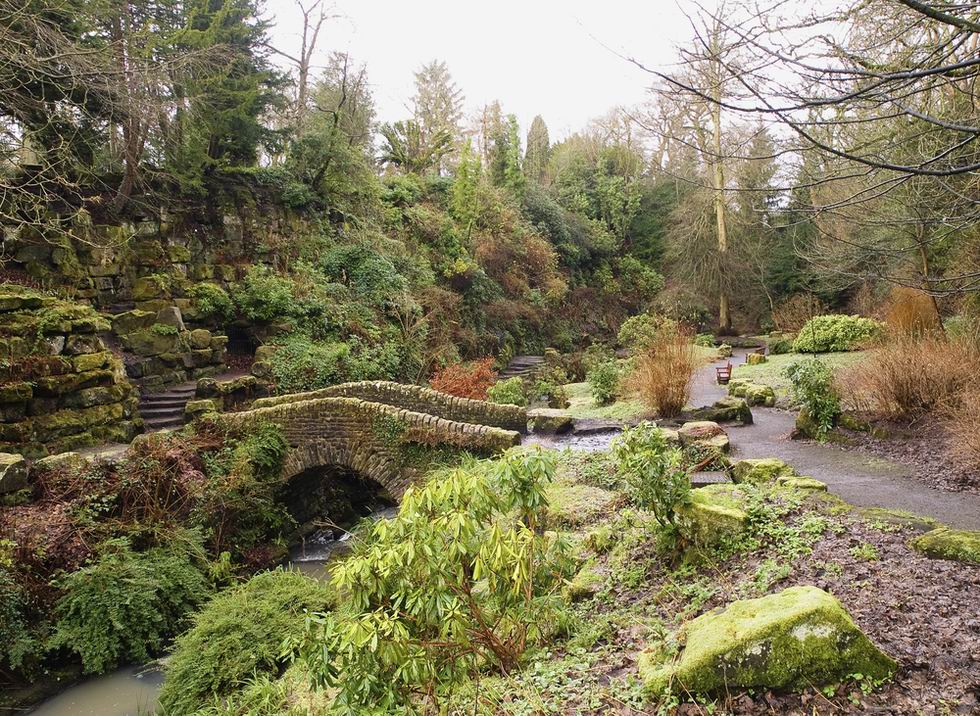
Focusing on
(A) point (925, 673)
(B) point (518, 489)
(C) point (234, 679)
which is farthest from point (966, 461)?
(C) point (234, 679)

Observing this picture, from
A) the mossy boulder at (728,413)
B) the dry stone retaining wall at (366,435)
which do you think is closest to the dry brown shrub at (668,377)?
the mossy boulder at (728,413)

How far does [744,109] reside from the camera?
7.88ft

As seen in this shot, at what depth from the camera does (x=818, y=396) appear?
757cm

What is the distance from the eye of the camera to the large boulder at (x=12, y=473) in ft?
24.0

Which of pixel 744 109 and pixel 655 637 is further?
pixel 655 637

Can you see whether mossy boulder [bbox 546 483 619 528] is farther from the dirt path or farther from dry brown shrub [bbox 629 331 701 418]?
dry brown shrub [bbox 629 331 701 418]

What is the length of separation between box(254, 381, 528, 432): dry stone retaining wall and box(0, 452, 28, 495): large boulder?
3.90m

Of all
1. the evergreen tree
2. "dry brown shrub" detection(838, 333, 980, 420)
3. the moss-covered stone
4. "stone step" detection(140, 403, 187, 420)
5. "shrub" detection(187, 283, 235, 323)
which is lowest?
"stone step" detection(140, 403, 187, 420)

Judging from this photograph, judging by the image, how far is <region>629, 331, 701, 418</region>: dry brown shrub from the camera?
9.45 meters

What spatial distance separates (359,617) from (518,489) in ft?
3.88

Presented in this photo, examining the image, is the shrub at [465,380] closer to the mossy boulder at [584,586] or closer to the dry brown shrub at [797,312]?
the mossy boulder at [584,586]

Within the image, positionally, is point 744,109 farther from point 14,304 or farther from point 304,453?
point 14,304

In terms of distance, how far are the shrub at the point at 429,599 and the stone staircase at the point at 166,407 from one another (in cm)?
962

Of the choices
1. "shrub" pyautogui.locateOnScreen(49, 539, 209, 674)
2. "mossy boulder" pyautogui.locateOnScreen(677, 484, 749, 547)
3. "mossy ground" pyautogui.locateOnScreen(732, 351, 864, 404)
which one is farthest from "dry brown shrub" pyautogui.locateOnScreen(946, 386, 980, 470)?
"shrub" pyautogui.locateOnScreen(49, 539, 209, 674)
